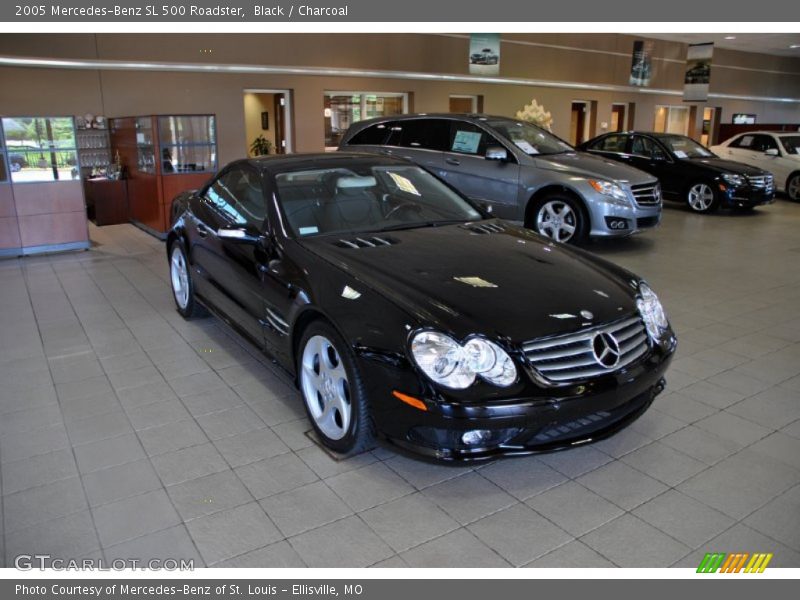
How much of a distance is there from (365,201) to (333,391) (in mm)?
1314

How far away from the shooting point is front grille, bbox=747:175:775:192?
10016 millimetres

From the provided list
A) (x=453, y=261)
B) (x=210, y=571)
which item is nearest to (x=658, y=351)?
(x=453, y=261)

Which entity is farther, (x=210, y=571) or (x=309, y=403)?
(x=309, y=403)

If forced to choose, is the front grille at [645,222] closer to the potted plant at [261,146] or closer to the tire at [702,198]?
the tire at [702,198]

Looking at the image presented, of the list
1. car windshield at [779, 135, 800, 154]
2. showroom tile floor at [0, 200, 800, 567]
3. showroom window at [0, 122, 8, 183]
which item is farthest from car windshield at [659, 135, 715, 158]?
showroom window at [0, 122, 8, 183]

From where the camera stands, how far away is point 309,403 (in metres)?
3.05

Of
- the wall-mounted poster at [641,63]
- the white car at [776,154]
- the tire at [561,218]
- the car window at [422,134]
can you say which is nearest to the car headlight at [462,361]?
the tire at [561,218]

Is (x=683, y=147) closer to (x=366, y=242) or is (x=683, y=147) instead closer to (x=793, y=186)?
(x=793, y=186)

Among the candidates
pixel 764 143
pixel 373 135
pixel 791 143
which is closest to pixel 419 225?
pixel 373 135

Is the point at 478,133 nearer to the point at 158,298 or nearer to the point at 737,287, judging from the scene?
the point at 737,287

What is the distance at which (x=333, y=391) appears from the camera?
9.30ft

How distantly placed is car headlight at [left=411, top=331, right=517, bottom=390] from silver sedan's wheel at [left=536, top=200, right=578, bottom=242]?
510 cm

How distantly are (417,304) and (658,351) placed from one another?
1.15m

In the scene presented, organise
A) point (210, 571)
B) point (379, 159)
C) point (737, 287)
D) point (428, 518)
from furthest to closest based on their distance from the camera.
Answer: point (737, 287)
point (379, 159)
point (428, 518)
point (210, 571)
